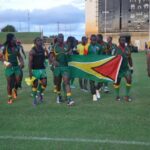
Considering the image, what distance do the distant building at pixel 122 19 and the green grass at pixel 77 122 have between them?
170 ft

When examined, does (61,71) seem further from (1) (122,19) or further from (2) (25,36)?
(2) (25,36)

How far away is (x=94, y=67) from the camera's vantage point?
52.6 ft

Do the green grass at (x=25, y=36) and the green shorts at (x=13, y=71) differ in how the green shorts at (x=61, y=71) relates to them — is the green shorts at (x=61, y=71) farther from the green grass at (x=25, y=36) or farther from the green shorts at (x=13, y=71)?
the green grass at (x=25, y=36)

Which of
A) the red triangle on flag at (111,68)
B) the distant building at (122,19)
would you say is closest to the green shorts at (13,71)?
the red triangle on flag at (111,68)

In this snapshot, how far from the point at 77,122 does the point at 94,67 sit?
4.60 meters

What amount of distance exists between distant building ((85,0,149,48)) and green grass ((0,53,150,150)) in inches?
2041

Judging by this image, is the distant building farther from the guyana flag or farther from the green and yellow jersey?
the guyana flag

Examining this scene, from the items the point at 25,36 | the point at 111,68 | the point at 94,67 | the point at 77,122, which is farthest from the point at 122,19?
the point at 77,122

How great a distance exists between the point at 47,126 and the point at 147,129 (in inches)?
81.9

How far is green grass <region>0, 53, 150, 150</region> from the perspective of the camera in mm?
9344

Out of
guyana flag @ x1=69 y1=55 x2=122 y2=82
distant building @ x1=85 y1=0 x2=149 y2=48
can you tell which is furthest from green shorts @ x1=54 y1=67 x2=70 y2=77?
distant building @ x1=85 y1=0 x2=149 y2=48

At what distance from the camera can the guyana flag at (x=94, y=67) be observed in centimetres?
1575

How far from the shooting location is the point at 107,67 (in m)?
15.9

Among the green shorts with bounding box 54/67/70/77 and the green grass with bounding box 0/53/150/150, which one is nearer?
the green grass with bounding box 0/53/150/150
